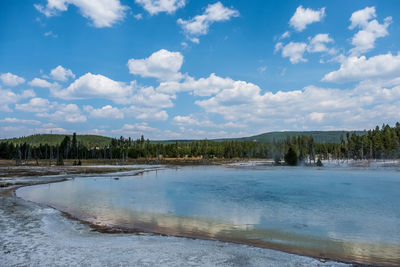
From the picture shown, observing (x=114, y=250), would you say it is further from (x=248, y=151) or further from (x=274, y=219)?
(x=248, y=151)

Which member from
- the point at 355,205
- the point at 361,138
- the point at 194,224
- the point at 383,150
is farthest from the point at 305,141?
the point at 194,224

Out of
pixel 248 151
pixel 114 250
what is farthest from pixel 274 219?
pixel 248 151

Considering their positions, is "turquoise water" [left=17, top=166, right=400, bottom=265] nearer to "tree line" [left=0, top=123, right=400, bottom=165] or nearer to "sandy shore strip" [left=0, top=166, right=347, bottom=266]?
"sandy shore strip" [left=0, top=166, right=347, bottom=266]

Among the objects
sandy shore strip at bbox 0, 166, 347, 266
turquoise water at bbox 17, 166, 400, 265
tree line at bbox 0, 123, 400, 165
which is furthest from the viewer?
tree line at bbox 0, 123, 400, 165

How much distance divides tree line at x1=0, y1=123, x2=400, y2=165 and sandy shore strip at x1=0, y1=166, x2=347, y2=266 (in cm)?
8176

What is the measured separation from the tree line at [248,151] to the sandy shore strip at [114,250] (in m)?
81.8

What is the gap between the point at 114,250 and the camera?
457 inches

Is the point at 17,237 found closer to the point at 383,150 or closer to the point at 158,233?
the point at 158,233

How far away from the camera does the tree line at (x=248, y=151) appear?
12094cm

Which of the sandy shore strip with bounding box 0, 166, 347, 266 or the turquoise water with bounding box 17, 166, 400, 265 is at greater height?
the sandy shore strip with bounding box 0, 166, 347, 266

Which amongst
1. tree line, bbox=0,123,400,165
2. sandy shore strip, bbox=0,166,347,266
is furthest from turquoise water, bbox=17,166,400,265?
tree line, bbox=0,123,400,165

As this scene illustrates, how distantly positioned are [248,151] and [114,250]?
179 m

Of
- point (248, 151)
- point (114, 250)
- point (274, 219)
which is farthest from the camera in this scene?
point (248, 151)

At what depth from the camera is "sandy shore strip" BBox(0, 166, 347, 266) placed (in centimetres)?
1020
